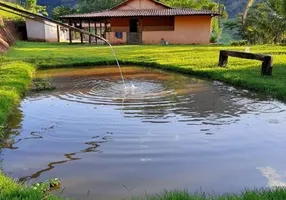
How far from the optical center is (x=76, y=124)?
7.10m

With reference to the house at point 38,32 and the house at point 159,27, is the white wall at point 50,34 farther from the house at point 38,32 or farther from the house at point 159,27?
the house at point 159,27

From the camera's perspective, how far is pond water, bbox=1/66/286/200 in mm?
4590

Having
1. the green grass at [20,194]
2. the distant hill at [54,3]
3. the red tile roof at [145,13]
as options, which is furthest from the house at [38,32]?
the distant hill at [54,3]

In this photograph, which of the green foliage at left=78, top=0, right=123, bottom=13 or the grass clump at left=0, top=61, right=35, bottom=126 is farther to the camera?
the green foliage at left=78, top=0, right=123, bottom=13

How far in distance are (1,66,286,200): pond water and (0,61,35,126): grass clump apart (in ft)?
0.80

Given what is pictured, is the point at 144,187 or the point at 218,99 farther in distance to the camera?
the point at 218,99

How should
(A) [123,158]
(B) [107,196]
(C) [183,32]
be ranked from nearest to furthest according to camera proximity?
1. (B) [107,196]
2. (A) [123,158]
3. (C) [183,32]

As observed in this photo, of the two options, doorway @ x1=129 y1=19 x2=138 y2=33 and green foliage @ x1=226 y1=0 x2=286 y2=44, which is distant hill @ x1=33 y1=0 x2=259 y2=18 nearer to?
green foliage @ x1=226 y1=0 x2=286 y2=44

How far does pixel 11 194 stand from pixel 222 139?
356cm

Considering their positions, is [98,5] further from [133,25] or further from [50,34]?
[133,25]

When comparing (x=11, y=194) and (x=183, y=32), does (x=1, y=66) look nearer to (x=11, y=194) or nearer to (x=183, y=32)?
(x=11, y=194)

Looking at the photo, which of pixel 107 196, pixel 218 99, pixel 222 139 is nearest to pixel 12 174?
pixel 107 196

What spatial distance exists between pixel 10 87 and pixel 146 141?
540cm

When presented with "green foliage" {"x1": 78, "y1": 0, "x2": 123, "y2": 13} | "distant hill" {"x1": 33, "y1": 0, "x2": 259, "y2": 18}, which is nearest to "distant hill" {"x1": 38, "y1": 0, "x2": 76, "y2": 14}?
"distant hill" {"x1": 33, "y1": 0, "x2": 259, "y2": 18}
